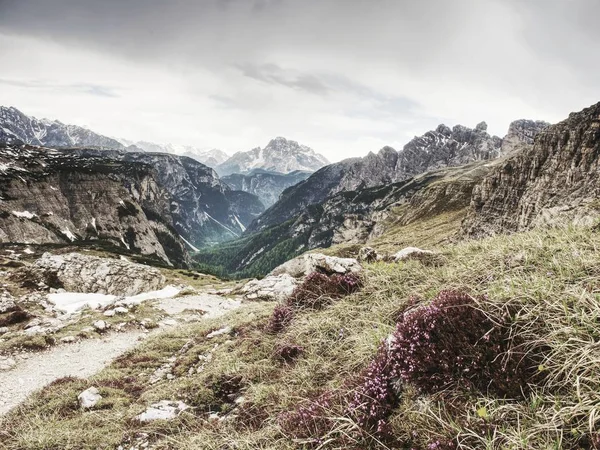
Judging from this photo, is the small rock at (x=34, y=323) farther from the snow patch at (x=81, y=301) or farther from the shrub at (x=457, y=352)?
the shrub at (x=457, y=352)

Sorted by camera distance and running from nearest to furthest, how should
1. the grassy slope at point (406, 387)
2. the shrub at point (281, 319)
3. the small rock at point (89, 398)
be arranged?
1. the grassy slope at point (406, 387)
2. the small rock at point (89, 398)
3. the shrub at point (281, 319)

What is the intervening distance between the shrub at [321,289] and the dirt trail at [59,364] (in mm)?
9694

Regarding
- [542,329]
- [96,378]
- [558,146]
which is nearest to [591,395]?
[542,329]

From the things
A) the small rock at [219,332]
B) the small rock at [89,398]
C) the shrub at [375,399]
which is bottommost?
the small rock at [89,398]

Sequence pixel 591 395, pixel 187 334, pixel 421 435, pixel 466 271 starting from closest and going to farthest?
pixel 591 395 → pixel 421 435 → pixel 466 271 → pixel 187 334

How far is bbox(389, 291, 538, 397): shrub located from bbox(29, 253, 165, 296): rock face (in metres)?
51.7

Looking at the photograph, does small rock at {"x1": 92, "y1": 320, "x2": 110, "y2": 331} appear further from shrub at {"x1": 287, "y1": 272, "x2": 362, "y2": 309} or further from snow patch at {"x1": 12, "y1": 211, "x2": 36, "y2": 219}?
snow patch at {"x1": 12, "y1": 211, "x2": 36, "y2": 219}

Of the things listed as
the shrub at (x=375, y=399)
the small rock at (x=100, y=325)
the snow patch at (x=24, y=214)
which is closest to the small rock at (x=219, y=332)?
the shrub at (x=375, y=399)

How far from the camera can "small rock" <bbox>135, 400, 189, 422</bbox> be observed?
Answer: 7.02 meters

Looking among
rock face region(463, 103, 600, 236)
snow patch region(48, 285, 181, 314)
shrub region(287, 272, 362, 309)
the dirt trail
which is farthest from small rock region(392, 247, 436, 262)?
rock face region(463, 103, 600, 236)

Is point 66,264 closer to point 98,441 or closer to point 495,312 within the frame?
point 98,441

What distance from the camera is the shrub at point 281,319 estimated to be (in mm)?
9555

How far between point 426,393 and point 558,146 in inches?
3826

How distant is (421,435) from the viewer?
377cm
